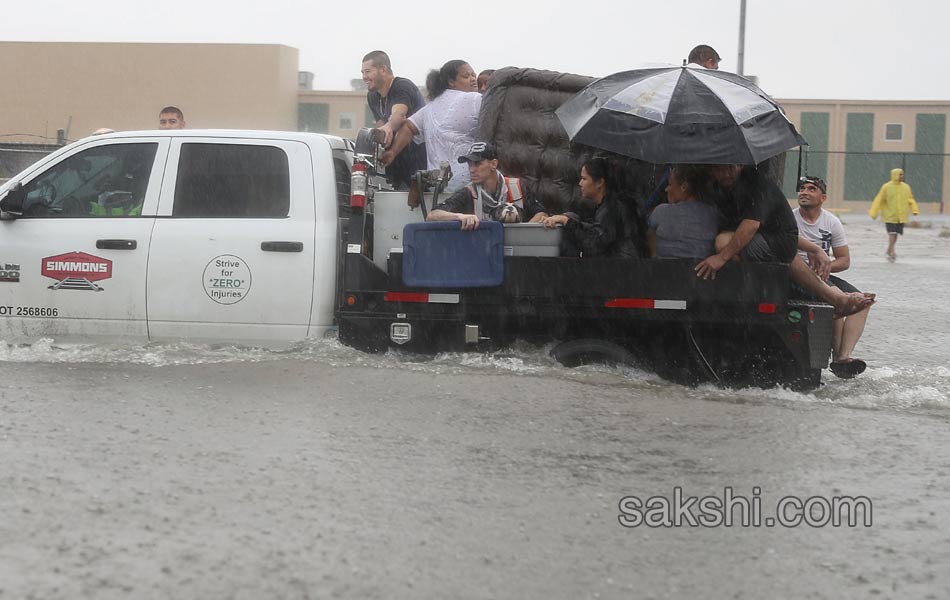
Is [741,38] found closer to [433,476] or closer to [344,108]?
[433,476]

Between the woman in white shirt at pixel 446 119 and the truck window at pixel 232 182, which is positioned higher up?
the woman in white shirt at pixel 446 119

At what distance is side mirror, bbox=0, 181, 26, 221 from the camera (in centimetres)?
763

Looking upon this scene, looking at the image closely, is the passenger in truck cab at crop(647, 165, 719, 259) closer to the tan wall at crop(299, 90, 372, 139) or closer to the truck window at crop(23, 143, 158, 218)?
the truck window at crop(23, 143, 158, 218)

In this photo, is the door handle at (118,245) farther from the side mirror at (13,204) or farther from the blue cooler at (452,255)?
the blue cooler at (452,255)

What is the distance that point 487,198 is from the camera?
766 cm

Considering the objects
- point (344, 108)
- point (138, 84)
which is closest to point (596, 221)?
point (344, 108)

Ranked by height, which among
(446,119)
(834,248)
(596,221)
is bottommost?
(834,248)

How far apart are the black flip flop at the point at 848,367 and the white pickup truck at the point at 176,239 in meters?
3.59

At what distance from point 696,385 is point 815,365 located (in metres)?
0.75

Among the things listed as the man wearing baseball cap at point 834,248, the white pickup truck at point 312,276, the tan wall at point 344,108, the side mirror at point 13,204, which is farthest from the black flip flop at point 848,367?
the tan wall at point 344,108

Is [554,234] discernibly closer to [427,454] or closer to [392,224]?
[392,224]

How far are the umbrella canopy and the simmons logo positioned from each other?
10.2 feet

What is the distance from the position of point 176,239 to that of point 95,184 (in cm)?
72

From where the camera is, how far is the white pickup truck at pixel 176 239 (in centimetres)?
747
